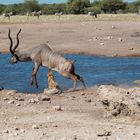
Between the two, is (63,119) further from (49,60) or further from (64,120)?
(49,60)

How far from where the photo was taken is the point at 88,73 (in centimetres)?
2153

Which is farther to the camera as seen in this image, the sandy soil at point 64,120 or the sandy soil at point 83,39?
the sandy soil at point 83,39

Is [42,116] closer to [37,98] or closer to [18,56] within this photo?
[37,98]

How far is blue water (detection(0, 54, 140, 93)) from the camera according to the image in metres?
18.5

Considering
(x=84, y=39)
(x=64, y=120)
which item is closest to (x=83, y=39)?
(x=84, y=39)

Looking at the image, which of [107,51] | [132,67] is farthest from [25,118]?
[107,51]

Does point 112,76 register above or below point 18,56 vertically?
below

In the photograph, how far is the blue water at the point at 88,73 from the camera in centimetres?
1847

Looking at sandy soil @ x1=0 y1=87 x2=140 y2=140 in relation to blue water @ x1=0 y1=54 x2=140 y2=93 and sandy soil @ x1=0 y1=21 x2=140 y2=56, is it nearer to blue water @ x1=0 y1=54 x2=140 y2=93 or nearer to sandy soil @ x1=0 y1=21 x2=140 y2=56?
blue water @ x1=0 y1=54 x2=140 y2=93

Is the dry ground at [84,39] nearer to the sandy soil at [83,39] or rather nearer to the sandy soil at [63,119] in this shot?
the sandy soil at [83,39]

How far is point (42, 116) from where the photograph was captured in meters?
11.8

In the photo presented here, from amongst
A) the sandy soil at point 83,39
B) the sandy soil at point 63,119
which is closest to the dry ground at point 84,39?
the sandy soil at point 83,39

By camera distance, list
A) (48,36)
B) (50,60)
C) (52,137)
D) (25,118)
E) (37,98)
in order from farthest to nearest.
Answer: (48,36) < (50,60) < (37,98) < (25,118) < (52,137)

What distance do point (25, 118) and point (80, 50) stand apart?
62.4 feet
